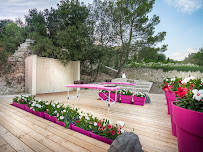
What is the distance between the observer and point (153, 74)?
1038cm

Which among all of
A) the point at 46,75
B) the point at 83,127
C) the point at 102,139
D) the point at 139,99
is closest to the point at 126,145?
the point at 102,139


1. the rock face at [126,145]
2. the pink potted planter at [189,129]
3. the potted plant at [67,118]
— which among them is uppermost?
the pink potted planter at [189,129]

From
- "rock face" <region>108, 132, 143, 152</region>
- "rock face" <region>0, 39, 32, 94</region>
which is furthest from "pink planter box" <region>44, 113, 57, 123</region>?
"rock face" <region>0, 39, 32, 94</region>

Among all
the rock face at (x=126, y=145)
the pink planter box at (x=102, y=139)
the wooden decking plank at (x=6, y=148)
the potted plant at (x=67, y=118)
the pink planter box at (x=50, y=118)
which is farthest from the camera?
the pink planter box at (x=50, y=118)

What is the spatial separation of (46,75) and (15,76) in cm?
164

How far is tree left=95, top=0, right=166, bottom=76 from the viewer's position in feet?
27.0

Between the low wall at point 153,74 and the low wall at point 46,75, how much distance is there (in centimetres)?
541

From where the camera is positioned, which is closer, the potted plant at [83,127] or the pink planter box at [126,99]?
the potted plant at [83,127]

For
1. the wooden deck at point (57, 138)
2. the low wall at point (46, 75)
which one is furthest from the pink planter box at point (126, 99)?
the low wall at point (46, 75)

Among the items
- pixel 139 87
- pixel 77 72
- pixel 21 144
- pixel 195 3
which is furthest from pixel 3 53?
pixel 195 3

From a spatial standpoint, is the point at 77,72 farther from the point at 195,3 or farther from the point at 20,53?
the point at 195,3

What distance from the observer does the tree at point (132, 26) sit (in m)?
8.23

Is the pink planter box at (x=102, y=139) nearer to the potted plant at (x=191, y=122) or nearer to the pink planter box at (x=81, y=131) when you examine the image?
the pink planter box at (x=81, y=131)

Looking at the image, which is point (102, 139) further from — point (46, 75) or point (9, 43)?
point (9, 43)
